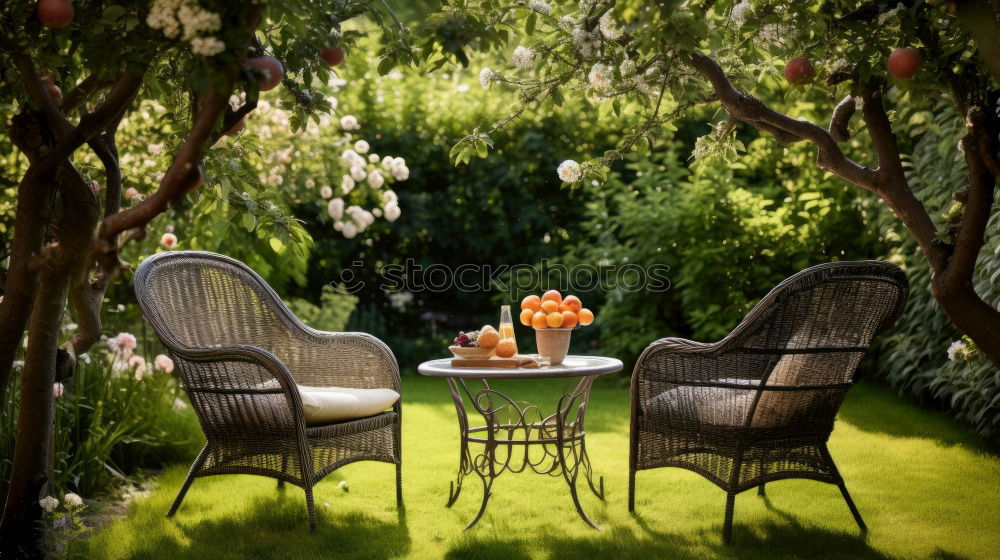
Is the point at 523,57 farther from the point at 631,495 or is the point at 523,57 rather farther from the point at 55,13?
the point at 631,495

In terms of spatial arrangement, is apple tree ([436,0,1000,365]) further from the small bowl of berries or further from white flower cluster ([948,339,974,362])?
white flower cluster ([948,339,974,362])

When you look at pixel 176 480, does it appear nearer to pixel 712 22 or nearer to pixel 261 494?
pixel 261 494

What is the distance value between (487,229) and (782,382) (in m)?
4.83

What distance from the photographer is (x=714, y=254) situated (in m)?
6.32

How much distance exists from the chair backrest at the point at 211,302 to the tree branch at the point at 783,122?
1.89m

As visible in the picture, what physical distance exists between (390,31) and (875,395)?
4364 millimetres

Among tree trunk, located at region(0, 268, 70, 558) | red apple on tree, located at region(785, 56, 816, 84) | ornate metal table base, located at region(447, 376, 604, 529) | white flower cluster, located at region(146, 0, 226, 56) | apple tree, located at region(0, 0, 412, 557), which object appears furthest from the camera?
ornate metal table base, located at region(447, 376, 604, 529)

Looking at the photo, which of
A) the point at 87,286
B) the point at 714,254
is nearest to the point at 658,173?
the point at 714,254

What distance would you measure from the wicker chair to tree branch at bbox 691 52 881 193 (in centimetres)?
162

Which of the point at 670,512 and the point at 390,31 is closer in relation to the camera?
the point at 390,31

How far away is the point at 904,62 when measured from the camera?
232 cm

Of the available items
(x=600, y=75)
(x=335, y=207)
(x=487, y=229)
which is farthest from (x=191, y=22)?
(x=487, y=229)

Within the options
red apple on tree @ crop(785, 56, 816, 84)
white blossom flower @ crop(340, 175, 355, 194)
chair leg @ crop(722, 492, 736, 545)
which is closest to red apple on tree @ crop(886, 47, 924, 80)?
red apple on tree @ crop(785, 56, 816, 84)

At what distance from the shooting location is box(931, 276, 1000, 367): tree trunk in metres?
2.50
